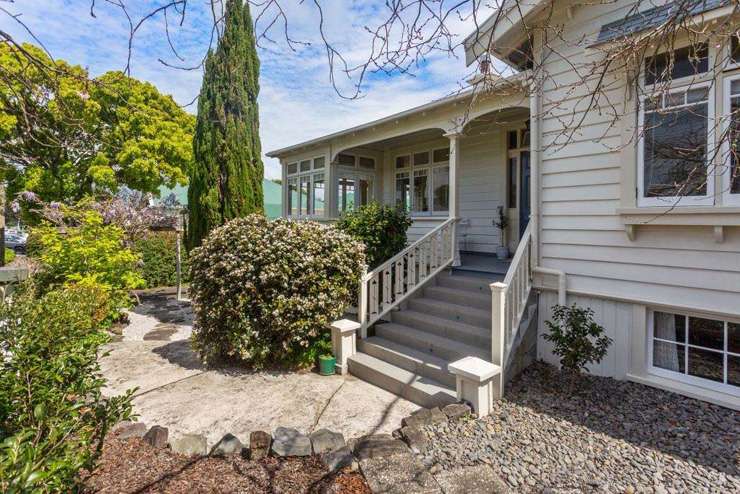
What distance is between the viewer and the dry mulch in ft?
9.20

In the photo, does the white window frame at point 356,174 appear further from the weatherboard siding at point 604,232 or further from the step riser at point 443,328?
the weatherboard siding at point 604,232

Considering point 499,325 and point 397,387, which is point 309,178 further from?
point 499,325

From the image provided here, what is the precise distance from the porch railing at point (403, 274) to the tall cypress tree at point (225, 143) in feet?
13.8

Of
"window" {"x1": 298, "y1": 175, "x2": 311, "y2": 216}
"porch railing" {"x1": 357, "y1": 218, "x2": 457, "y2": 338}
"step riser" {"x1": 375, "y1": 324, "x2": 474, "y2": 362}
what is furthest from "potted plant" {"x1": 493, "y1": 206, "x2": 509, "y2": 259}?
"window" {"x1": 298, "y1": 175, "x2": 311, "y2": 216}

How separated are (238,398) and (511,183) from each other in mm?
6527

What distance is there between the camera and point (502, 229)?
8188 millimetres

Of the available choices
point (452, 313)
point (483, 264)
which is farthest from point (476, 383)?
point (483, 264)

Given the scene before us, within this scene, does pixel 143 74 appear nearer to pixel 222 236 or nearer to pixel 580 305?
pixel 222 236

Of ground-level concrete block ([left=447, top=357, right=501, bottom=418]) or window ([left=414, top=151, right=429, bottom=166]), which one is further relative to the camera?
window ([left=414, top=151, right=429, bottom=166])

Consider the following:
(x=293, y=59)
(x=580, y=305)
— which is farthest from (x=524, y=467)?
(x=293, y=59)

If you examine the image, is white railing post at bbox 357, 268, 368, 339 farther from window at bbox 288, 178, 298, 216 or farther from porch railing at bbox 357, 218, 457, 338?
window at bbox 288, 178, 298, 216

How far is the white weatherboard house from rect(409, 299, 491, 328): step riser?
0.06ft

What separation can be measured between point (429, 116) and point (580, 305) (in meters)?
4.43

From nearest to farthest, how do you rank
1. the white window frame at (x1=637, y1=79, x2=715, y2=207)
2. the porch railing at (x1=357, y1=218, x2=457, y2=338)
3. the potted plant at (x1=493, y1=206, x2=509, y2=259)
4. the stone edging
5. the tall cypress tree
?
the stone edging
the white window frame at (x1=637, y1=79, x2=715, y2=207)
the porch railing at (x1=357, y1=218, x2=457, y2=338)
the potted plant at (x1=493, y1=206, x2=509, y2=259)
the tall cypress tree
